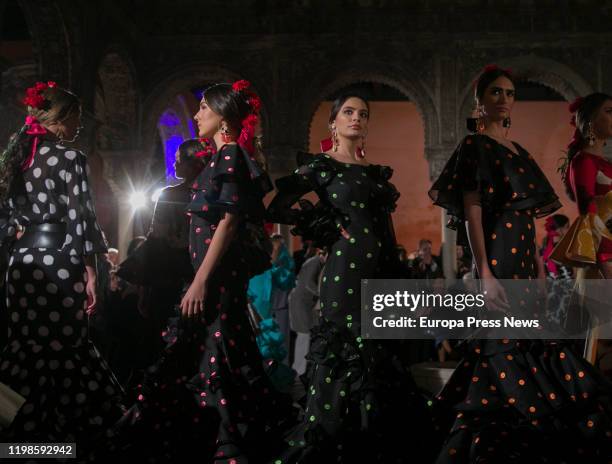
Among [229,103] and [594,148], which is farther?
[594,148]

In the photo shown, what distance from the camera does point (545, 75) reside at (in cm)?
1357

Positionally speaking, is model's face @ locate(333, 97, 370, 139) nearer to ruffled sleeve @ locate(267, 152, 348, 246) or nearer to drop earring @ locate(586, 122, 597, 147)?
ruffled sleeve @ locate(267, 152, 348, 246)

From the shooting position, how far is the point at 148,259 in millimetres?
3523

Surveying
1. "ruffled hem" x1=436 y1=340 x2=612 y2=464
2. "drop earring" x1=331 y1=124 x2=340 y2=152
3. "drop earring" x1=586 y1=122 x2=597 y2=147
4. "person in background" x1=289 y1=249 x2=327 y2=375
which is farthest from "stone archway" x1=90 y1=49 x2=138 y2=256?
"ruffled hem" x1=436 y1=340 x2=612 y2=464

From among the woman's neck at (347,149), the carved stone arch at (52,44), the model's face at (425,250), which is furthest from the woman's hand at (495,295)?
the carved stone arch at (52,44)

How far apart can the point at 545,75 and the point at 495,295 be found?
38.8ft

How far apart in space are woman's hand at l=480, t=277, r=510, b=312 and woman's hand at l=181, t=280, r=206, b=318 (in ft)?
4.14

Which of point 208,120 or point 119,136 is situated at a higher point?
point 119,136

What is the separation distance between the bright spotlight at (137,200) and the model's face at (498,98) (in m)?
11.0

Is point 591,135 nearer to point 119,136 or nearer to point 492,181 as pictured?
point 492,181

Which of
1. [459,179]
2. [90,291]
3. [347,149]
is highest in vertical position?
[347,149]

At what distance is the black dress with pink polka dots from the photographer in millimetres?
3031

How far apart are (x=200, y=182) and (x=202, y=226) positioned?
0.72 feet

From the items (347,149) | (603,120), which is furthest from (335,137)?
(603,120)
